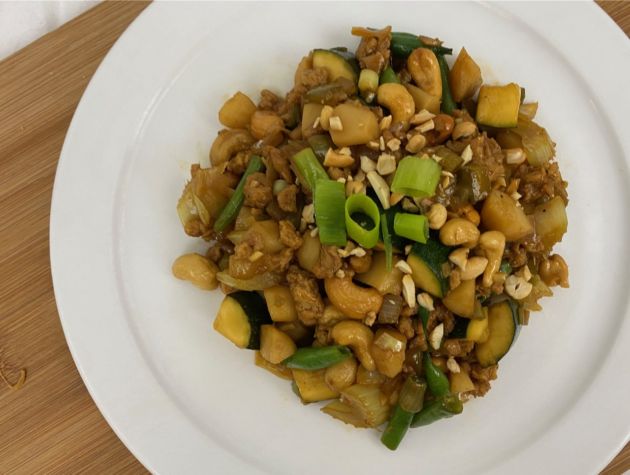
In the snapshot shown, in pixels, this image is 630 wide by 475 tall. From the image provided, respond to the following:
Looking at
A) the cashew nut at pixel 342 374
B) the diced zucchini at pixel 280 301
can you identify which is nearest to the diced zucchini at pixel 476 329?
the cashew nut at pixel 342 374

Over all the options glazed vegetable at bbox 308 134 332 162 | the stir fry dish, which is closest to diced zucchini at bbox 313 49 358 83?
the stir fry dish

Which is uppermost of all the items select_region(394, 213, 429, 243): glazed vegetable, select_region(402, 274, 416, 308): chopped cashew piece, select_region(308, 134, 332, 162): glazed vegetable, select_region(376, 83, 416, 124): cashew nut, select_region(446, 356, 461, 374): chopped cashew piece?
select_region(376, 83, 416, 124): cashew nut

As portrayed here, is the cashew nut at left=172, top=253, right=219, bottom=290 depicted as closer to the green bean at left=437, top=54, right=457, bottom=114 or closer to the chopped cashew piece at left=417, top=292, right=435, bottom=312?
the chopped cashew piece at left=417, top=292, right=435, bottom=312

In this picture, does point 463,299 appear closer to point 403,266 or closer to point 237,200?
point 403,266

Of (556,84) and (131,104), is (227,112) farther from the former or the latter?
(556,84)

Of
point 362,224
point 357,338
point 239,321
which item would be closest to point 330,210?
point 362,224

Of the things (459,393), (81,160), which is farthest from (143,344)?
(459,393)
